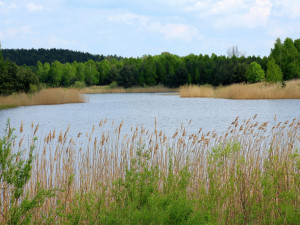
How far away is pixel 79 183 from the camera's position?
5.77 meters

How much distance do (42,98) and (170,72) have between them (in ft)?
117

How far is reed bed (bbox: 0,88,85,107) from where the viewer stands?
28542mm

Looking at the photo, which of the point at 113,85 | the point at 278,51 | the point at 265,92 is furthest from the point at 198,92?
the point at 113,85

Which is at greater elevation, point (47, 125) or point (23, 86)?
point (23, 86)

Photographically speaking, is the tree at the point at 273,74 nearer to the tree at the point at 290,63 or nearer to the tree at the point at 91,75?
the tree at the point at 290,63

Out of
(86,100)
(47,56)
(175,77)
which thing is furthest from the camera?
(47,56)

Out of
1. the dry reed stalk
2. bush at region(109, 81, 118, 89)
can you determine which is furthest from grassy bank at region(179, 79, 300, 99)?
bush at region(109, 81, 118, 89)

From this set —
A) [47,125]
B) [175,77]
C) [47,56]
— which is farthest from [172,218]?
[47,56]

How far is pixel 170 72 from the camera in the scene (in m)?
62.3

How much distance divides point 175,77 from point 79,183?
5607cm

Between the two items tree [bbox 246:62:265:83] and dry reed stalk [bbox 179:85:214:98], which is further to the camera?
tree [bbox 246:62:265:83]

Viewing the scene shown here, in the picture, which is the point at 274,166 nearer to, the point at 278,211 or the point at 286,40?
the point at 278,211

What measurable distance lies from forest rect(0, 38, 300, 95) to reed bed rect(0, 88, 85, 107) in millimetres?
1303

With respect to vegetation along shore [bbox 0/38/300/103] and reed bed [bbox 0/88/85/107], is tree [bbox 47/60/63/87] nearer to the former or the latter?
vegetation along shore [bbox 0/38/300/103]
